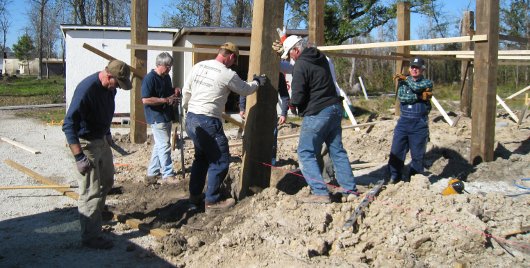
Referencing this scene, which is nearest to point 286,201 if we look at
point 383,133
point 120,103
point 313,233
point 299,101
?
point 313,233

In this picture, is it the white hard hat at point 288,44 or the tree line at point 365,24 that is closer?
the white hard hat at point 288,44

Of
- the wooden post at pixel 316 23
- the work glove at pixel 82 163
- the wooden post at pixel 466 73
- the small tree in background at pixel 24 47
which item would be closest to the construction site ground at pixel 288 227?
the work glove at pixel 82 163

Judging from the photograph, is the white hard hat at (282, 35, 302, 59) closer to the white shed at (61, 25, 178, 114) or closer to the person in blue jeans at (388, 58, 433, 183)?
the person in blue jeans at (388, 58, 433, 183)

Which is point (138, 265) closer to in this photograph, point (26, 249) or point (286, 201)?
point (26, 249)

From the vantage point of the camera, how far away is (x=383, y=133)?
10.1 metres

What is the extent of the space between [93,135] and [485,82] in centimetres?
521

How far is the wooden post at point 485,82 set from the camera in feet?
22.9

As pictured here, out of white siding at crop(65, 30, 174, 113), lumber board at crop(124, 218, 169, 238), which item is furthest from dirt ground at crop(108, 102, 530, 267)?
white siding at crop(65, 30, 174, 113)

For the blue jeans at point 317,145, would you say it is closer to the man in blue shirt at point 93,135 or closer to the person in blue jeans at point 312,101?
the person in blue jeans at point 312,101

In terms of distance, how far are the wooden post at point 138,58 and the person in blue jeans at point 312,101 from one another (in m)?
4.67

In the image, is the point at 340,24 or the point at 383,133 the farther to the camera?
the point at 340,24

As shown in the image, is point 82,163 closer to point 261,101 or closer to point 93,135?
point 93,135

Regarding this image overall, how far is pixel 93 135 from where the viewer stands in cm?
470

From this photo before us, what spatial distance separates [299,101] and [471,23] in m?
7.36
